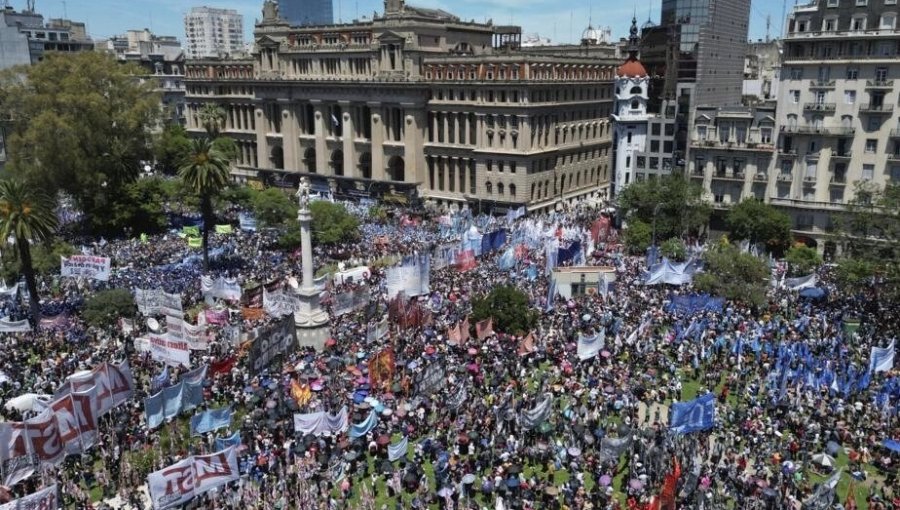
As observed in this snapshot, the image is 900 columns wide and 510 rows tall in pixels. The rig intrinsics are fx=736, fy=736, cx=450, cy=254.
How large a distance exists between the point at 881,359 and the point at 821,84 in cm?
3443

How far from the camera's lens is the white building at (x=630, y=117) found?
259 feet

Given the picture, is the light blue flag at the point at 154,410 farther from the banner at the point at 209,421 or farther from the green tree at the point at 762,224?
the green tree at the point at 762,224

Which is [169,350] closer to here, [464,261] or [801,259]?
[464,261]

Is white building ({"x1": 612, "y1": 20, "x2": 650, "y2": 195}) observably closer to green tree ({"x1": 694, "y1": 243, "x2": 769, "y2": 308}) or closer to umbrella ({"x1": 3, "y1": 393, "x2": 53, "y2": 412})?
green tree ({"x1": 694, "y1": 243, "x2": 769, "y2": 308})

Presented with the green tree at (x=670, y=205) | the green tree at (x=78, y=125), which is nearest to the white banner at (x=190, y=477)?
the green tree at (x=670, y=205)

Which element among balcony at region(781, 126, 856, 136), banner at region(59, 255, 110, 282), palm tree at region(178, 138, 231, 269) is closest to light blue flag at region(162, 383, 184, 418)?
banner at region(59, 255, 110, 282)

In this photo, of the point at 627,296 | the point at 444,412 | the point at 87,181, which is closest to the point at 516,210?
the point at 627,296

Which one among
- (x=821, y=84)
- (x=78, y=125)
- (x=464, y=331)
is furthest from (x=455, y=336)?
(x=78, y=125)

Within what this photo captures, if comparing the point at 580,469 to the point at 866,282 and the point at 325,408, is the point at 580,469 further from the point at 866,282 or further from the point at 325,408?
the point at 866,282

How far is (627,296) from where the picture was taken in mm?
48781

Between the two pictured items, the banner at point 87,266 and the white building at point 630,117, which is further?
the white building at point 630,117

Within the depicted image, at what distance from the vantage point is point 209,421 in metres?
30.2

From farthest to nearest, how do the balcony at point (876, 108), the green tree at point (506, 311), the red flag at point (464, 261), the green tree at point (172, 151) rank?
the green tree at point (172, 151) → the balcony at point (876, 108) → the red flag at point (464, 261) → the green tree at point (506, 311)

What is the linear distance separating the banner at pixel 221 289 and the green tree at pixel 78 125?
2626 centimetres
